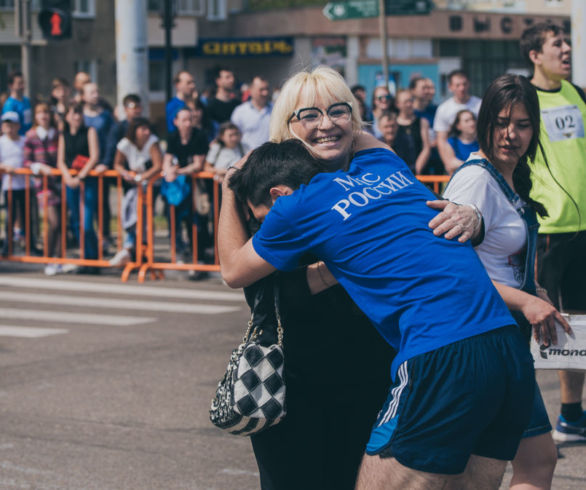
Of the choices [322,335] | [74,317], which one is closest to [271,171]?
Answer: [322,335]

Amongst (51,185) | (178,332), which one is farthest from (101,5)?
(178,332)

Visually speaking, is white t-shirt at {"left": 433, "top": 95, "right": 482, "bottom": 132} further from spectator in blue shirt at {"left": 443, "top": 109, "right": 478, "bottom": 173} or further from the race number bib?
the race number bib

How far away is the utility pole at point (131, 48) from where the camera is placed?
13.9 meters

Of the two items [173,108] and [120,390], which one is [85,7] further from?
[120,390]

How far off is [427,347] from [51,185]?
414 inches

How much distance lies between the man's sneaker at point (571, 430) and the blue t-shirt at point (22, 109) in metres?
11.5

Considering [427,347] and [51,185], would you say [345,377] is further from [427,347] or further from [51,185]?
[51,185]

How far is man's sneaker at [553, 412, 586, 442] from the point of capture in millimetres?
5758

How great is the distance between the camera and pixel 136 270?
12.4 meters

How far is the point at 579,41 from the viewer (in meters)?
10.1

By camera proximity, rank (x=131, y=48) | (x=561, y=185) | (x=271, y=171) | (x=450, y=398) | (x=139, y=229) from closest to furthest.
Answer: (x=450, y=398)
(x=271, y=171)
(x=561, y=185)
(x=139, y=229)
(x=131, y=48)

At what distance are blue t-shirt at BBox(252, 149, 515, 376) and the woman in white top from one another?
9137 mm

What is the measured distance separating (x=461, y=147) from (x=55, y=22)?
252 inches

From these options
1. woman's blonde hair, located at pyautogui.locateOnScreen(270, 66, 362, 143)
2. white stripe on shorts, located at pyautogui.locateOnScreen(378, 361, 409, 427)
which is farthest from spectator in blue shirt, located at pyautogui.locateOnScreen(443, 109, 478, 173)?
white stripe on shorts, located at pyautogui.locateOnScreen(378, 361, 409, 427)
